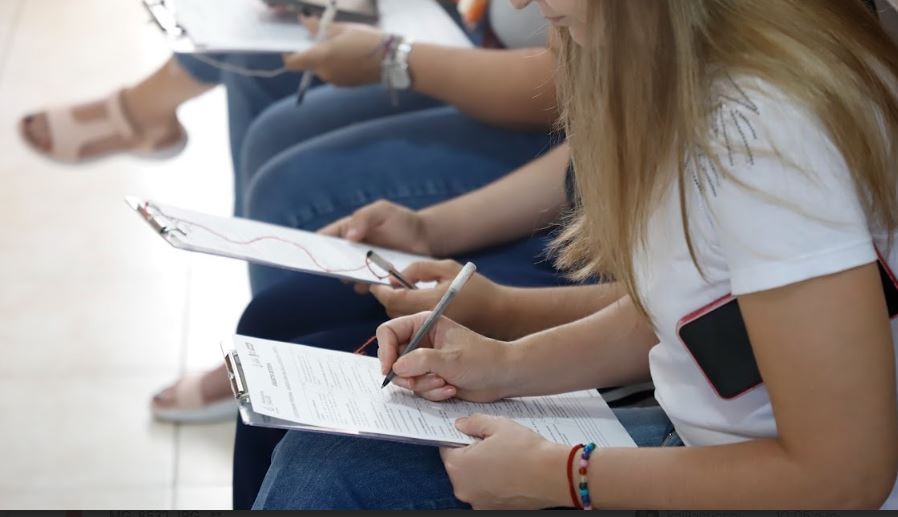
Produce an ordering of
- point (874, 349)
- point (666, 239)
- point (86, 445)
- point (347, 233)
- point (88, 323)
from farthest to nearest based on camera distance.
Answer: point (88, 323) < point (86, 445) < point (347, 233) < point (666, 239) < point (874, 349)

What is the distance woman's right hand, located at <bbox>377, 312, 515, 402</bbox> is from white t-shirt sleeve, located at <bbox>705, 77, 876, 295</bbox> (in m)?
0.35

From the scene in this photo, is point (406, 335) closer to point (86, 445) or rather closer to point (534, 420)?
point (534, 420)

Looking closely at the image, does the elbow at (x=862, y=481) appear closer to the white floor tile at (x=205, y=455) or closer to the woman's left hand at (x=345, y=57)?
the woman's left hand at (x=345, y=57)

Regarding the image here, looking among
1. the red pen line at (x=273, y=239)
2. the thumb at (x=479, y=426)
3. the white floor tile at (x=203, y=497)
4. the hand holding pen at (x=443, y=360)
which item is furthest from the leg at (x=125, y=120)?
the thumb at (x=479, y=426)

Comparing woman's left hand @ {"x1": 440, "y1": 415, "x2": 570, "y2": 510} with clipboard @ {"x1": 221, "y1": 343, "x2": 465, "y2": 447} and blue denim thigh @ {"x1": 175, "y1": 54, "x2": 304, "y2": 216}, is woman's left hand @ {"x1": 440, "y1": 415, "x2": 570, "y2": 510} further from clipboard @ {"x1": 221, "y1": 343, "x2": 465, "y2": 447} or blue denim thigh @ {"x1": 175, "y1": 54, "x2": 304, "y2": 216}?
blue denim thigh @ {"x1": 175, "y1": 54, "x2": 304, "y2": 216}

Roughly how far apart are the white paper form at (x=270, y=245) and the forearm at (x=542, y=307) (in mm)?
108

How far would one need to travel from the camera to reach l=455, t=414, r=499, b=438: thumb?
101 cm

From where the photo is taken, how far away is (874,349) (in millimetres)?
793

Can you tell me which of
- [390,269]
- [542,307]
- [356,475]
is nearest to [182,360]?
[390,269]

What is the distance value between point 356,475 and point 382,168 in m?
0.64

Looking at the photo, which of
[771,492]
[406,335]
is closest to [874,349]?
[771,492]

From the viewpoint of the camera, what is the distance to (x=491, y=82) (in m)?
1.62

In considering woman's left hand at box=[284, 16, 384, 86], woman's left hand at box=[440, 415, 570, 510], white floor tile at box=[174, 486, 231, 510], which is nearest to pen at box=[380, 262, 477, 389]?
woman's left hand at box=[440, 415, 570, 510]

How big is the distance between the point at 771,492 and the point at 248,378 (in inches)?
A: 18.0
